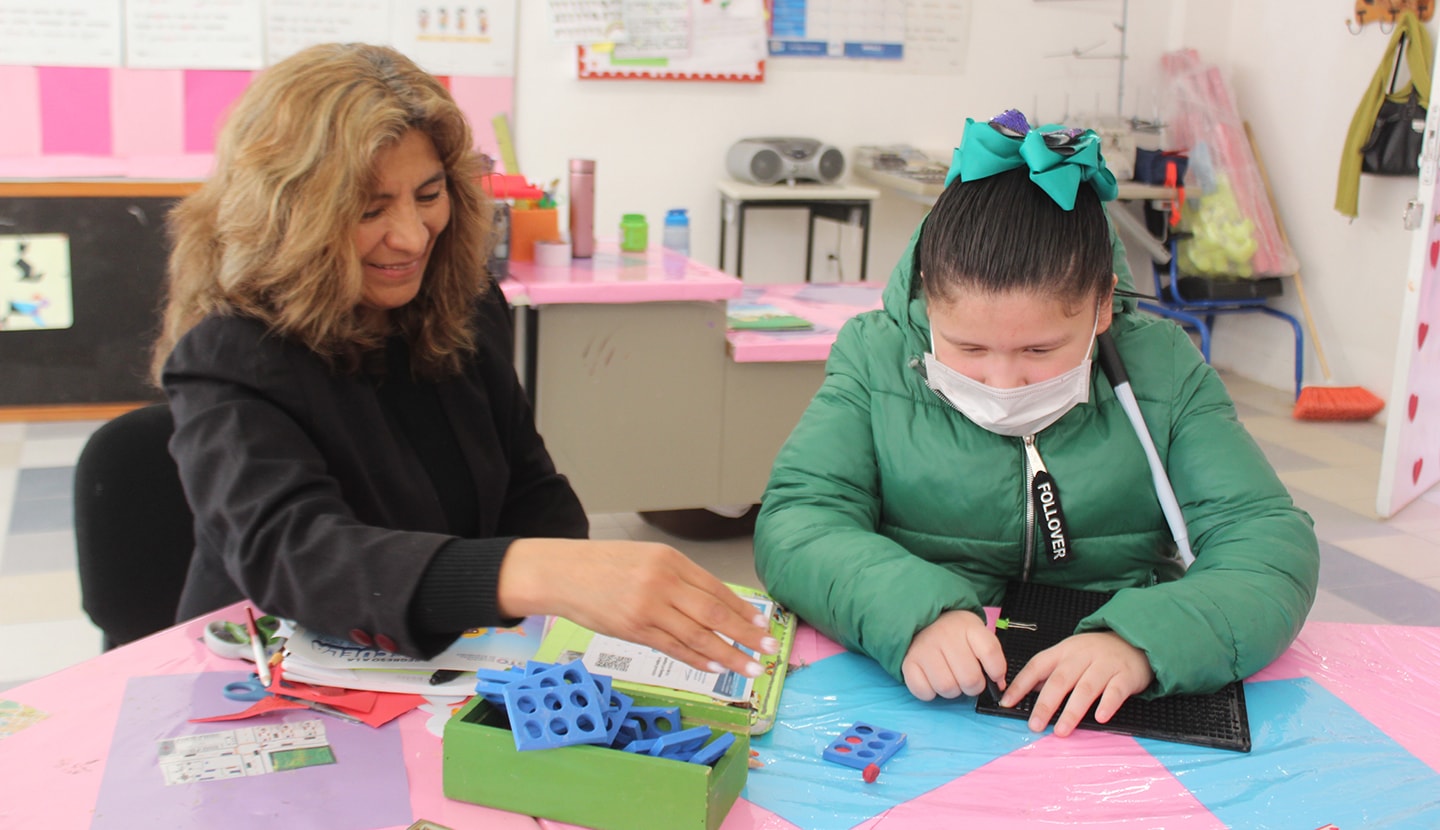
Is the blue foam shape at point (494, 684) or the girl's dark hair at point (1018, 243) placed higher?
the girl's dark hair at point (1018, 243)

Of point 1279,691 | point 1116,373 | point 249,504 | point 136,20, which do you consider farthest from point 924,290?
point 136,20

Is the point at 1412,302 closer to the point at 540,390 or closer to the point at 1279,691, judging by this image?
the point at 540,390

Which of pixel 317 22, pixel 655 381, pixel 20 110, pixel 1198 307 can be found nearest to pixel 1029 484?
pixel 655 381

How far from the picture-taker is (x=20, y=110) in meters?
4.28

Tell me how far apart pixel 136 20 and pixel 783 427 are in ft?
9.80

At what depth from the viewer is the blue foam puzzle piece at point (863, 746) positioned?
982mm

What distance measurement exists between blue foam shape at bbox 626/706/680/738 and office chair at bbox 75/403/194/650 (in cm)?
74

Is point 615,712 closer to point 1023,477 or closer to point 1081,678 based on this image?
point 1081,678

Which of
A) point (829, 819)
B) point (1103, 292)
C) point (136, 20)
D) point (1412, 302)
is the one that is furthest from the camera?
point (136, 20)

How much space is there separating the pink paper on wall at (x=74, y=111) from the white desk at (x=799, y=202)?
7.47 ft

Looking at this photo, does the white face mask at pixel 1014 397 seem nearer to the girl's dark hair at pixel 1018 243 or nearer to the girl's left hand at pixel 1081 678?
the girl's dark hair at pixel 1018 243

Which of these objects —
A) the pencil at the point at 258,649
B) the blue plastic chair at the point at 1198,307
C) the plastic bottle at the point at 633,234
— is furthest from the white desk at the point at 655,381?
the blue plastic chair at the point at 1198,307

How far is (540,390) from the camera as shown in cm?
274

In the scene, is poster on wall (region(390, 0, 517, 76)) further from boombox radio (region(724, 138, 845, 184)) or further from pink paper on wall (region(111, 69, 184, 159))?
boombox radio (region(724, 138, 845, 184))
